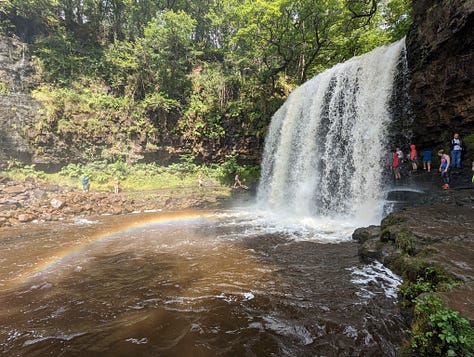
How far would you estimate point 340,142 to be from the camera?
1340 cm

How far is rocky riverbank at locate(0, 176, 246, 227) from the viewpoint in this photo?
1452 centimetres

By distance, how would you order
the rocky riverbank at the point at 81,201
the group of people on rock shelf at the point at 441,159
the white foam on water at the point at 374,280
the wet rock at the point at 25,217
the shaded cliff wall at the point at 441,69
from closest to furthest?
the white foam on water at the point at 374,280
the shaded cliff wall at the point at 441,69
the group of people on rock shelf at the point at 441,159
the wet rock at the point at 25,217
the rocky riverbank at the point at 81,201

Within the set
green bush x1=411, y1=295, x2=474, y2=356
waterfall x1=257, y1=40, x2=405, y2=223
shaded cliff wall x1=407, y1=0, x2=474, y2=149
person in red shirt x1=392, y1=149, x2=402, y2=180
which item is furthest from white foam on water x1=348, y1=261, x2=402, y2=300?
shaded cliff wall x1=407, y1=0, x2=474, y2=149

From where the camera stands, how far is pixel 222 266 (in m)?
6.71

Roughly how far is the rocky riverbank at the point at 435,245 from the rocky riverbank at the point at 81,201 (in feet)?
40.1

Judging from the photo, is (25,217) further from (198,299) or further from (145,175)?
(198,299)

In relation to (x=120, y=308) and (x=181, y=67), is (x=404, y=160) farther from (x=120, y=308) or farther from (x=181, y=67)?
(x=181, y=67)

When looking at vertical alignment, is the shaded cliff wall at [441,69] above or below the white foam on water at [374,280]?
above

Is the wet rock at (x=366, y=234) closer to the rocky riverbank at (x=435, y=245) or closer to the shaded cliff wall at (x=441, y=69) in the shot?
the rocky riverbank at (x=435, y=245)

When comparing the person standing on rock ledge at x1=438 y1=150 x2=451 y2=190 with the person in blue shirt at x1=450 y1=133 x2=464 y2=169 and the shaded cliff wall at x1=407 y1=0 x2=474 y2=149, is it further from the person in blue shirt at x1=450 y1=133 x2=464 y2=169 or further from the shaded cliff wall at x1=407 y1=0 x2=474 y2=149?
the shaded cliff wall at x1=407 y1=0 x2=474 y2=149

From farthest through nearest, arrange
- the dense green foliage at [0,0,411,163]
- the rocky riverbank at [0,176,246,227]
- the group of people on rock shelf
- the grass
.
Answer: the dense green foliage at [0,0,411,163] → the grass → the rocky riverbank at [0,176,246,227] → the group of people on rock shelf

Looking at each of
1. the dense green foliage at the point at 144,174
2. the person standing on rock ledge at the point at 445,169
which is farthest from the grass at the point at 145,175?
the person standing on rock ledge at the point at 445,169

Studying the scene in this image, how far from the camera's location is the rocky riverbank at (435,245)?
3746 millimetres

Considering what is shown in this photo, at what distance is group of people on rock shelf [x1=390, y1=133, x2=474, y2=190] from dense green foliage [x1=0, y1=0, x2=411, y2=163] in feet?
38.6
